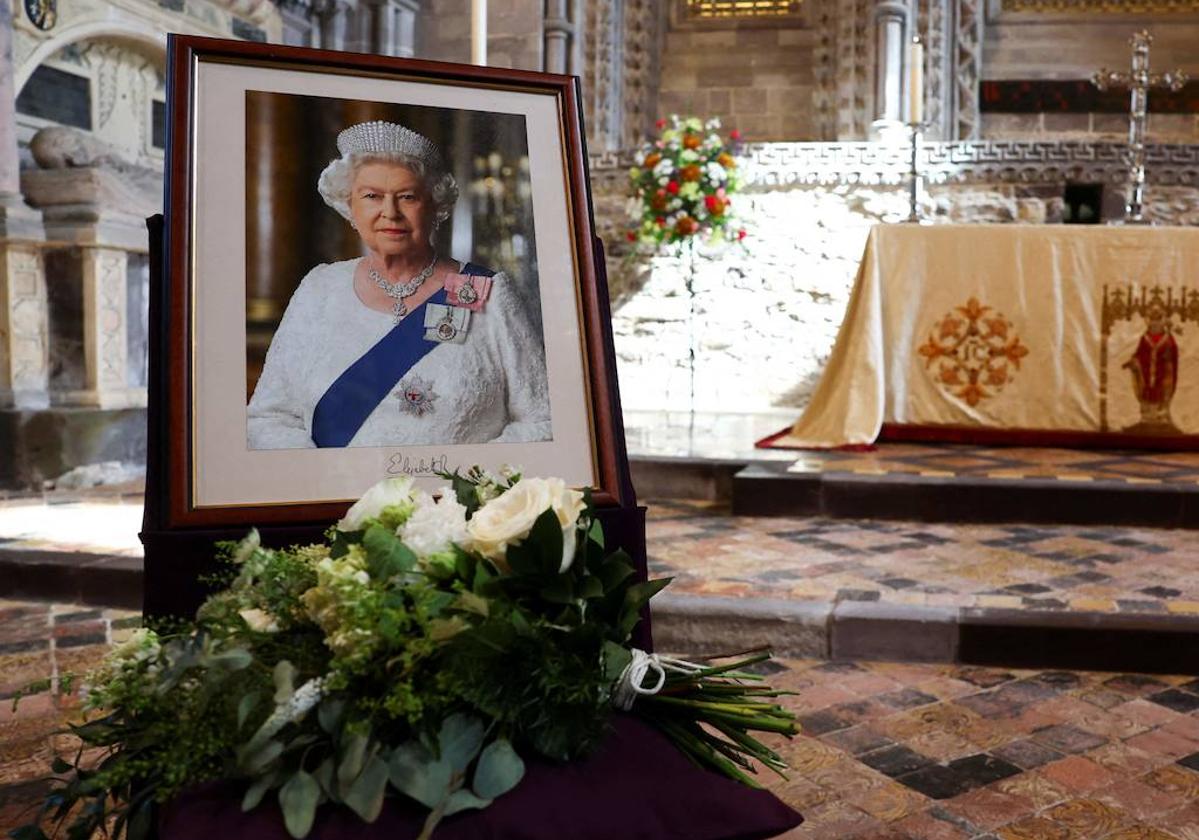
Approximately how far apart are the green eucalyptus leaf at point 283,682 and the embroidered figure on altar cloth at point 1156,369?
17.0 ft

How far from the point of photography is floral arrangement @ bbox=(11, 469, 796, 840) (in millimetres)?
1196

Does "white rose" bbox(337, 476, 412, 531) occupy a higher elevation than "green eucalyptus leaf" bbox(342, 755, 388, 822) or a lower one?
higher

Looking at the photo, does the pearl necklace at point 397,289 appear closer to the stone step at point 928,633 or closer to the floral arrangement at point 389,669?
the floral arrangement at point 389,669

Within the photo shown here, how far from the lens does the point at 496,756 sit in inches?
48.0

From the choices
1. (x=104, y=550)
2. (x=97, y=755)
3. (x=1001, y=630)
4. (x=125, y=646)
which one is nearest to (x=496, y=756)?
(x=125, y=646)

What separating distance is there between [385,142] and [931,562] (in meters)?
2.65

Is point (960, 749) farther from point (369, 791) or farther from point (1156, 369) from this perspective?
point (1156, 369)

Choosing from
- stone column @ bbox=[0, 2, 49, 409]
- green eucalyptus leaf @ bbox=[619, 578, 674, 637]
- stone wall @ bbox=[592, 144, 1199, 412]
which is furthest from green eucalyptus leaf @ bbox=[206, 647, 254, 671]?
stone wall @ bbox=[592, 144, 1199, 412]

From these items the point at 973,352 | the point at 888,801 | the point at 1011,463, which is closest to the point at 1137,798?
the point at 888,801

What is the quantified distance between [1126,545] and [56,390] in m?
4.82

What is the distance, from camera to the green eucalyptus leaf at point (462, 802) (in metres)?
1.17

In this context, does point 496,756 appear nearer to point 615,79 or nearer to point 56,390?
point 56,390

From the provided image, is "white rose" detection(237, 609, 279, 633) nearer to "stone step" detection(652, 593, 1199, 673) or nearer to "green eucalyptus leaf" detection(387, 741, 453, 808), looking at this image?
"green eucalyptus leaf" detection(387, 741, 453, 808)

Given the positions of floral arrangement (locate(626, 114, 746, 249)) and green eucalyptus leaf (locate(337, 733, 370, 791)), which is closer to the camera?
green eucalyptus leaf (locate(337, 733, 370, 791))
